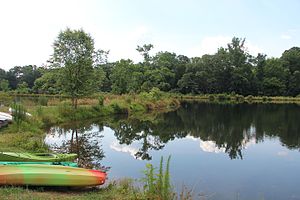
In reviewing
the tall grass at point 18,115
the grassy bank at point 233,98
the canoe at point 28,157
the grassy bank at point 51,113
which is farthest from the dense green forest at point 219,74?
the canoe at point 28,157

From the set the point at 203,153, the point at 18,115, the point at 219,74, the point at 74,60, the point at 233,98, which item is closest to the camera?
the point at 203,153

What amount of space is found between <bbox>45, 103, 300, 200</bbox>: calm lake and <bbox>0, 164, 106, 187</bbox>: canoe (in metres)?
2.87

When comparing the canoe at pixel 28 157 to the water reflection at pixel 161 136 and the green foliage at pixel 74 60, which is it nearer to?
the water reflection at pixel 161 136

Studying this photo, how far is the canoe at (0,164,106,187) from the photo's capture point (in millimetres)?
7133

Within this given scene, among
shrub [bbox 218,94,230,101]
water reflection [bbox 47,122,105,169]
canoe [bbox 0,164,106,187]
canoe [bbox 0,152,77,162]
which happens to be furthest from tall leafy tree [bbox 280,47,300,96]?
canoe [bbox 0,164,106,187]

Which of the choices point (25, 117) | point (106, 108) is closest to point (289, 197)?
point (25, 117)

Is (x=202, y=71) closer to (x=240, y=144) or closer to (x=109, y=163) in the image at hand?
(x=240, y=144)

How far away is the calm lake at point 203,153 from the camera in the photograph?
33.5 feet

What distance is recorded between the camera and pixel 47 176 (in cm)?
739

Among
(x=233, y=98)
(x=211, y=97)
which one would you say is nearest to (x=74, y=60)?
(x=211, y=97)

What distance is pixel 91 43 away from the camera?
25.2 m

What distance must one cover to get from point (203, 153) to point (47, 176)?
369 inches

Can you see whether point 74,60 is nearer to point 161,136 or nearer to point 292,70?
point 161,136

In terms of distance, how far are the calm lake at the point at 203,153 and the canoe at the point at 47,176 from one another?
2.87 metres
